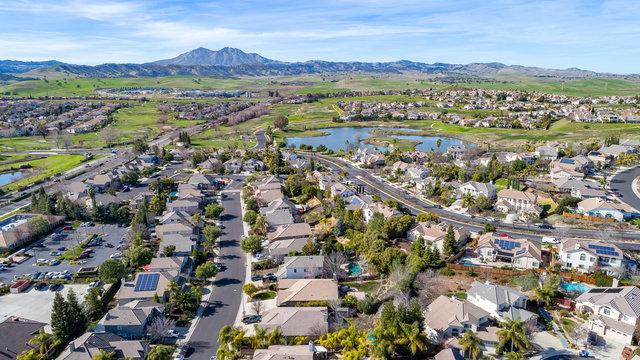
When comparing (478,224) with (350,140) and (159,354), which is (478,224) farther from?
(350,140)

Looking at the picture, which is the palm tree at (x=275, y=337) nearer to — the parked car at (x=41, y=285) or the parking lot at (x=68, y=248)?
the parking lot at (x=68, y=248)

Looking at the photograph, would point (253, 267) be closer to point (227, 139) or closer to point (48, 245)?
point (48, 245)

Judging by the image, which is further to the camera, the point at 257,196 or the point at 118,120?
the point at 118,120

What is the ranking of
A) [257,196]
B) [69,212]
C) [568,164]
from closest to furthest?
[69,212]
[257,196]
[568,164]

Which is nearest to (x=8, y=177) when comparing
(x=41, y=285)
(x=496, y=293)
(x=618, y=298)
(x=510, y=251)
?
(x=41, y=285)

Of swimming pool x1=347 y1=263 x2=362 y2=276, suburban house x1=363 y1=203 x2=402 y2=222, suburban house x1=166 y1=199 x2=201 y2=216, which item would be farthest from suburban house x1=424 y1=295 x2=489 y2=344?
suburban house x1=166 y1=199 x2=201 y2=216

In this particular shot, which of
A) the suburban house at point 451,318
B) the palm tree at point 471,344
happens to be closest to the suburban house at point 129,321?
the suburban house at point 451,318

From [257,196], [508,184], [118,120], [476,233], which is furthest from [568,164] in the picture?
[118,120]
